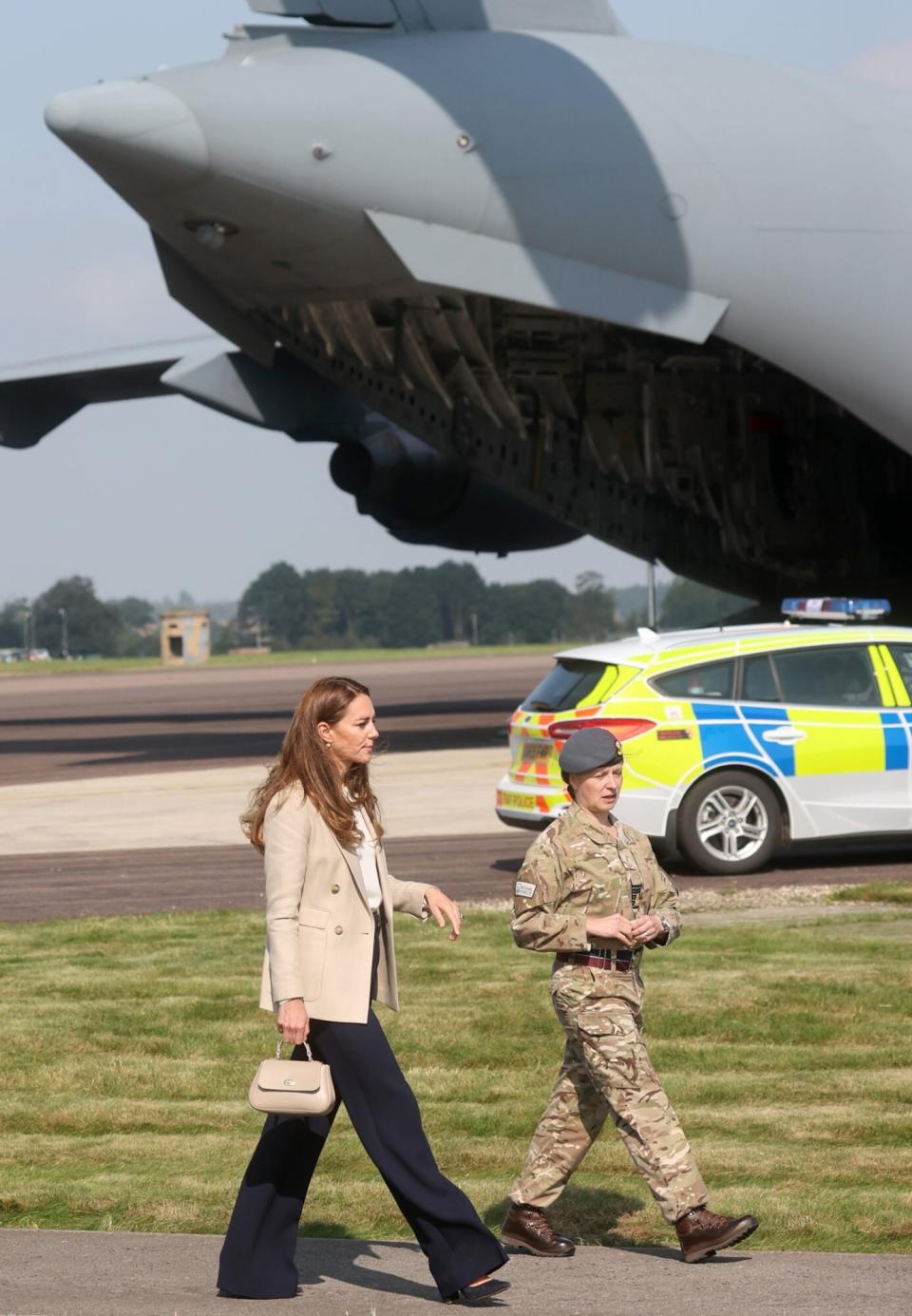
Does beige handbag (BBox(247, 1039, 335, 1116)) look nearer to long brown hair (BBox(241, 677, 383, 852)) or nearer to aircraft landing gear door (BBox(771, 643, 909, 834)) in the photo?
long brown hair (BBox(241, 677, 383, 852))

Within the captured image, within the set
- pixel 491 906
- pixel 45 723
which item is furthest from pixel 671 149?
pixel 45 723

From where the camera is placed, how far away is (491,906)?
13680 millimetres

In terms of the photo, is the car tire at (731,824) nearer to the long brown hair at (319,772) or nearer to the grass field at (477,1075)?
the grass field at (477,1075)

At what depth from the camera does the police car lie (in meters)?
15.4

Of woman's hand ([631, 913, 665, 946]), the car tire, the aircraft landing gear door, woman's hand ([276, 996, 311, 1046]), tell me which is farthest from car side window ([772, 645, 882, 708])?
woman's hand ([276, 996, 311, 1046])

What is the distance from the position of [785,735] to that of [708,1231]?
10019mm

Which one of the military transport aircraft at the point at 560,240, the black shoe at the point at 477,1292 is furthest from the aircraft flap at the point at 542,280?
the black shoe at the point at 477,1292

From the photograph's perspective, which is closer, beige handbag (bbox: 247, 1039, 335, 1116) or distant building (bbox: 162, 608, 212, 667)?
beige handbag (bbox: 247, 1039, 335, 1116)

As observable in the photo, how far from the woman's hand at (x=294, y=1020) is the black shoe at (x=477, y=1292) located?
0.82 metres

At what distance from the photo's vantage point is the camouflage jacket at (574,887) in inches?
243

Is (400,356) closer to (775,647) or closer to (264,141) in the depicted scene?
(264,141)

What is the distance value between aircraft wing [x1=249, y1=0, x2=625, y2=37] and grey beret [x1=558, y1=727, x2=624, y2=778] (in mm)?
17997

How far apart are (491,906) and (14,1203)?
23.2 feet

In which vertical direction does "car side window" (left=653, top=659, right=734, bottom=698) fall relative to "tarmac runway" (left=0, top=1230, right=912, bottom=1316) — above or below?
above
